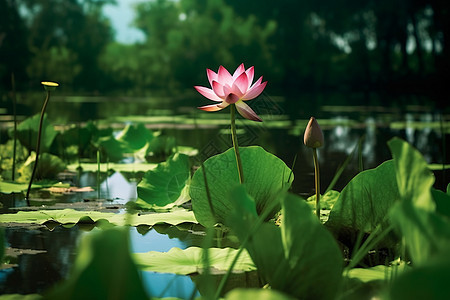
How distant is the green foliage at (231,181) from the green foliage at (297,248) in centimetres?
36

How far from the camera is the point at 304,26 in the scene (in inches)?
894

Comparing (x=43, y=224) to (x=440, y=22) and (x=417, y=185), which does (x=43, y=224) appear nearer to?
(x=417, y=185)

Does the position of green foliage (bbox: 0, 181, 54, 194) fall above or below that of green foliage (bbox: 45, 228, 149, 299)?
above

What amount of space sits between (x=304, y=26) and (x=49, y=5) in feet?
35.6

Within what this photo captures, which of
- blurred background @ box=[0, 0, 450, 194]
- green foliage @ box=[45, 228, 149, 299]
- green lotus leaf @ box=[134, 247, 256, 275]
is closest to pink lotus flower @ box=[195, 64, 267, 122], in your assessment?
green lotus leaf @ box=[134, 247, 256, 275]

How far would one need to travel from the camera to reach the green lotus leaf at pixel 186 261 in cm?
91

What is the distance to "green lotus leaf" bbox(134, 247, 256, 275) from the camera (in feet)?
3.00

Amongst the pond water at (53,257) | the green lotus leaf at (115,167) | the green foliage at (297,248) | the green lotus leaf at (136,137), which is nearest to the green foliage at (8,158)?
the green lotus leaf at (115,167)

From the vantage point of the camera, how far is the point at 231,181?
1.14 meters

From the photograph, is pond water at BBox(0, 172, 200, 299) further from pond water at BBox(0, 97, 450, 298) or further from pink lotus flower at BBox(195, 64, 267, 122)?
pink lotus flower at BBox(195, 64, 267, 122)

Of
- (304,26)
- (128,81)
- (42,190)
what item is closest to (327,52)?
(304,26)

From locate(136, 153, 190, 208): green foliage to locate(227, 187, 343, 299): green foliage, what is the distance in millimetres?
663

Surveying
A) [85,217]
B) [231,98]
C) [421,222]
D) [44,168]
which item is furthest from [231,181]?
[44,168]

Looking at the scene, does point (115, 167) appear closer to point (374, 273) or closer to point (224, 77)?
point (224, 77)
